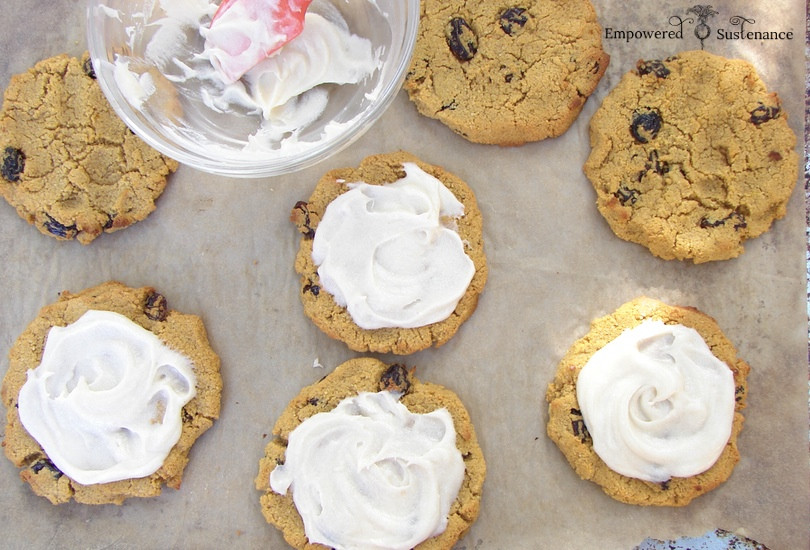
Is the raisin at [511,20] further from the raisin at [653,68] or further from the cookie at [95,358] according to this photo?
the cookie at [95,358]

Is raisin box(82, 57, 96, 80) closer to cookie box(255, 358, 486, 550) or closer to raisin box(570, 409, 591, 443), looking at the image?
cookie box(255, 358, 486, 550)

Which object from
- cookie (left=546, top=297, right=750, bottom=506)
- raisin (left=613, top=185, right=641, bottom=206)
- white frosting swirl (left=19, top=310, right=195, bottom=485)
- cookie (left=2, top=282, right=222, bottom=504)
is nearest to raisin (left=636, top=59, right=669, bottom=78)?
raisin (left=613, top=185, right=641, bottom=206)

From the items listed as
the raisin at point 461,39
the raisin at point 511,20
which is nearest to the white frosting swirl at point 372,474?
the raisin at point 461,39

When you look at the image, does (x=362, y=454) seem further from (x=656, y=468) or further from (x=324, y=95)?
(x=324, y=95)

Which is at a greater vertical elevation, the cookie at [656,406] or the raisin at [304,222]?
the raisin at [304,222]

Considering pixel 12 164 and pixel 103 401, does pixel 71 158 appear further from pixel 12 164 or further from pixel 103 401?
pixel 103 401

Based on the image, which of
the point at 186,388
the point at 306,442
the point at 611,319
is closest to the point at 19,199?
the point at 186,388

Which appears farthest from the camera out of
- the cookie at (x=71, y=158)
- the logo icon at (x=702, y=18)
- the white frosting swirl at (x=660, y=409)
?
the logo icon at (x=702, y=18)
